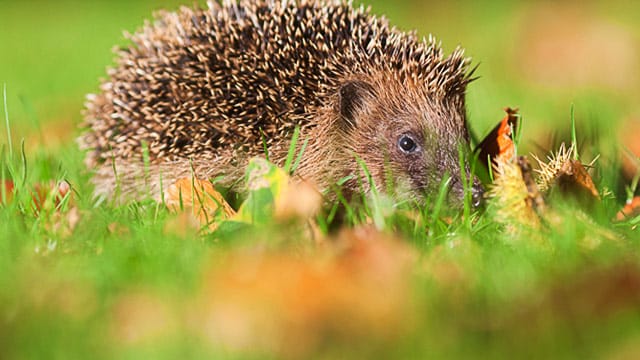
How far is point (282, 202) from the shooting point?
2.83 m

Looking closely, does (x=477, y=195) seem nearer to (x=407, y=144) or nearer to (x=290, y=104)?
(x=407, y=144)

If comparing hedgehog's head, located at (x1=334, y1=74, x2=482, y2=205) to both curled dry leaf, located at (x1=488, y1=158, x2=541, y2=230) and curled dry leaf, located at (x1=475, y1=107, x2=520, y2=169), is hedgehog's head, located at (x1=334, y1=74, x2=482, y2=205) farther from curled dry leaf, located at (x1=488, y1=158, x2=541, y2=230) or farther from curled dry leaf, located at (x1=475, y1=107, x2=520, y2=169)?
curled dry leaf, located at (x1=488, y1=158, x2=541, y2=230)

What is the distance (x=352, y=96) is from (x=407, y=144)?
1.01ft

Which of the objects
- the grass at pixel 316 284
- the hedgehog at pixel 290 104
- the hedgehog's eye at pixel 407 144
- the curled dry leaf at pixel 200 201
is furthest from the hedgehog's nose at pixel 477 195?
the curled dry leaf at pixel 200 201

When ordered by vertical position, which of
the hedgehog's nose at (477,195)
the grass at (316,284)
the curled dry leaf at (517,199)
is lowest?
the grass at (316,284)

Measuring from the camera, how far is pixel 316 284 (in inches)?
80.4

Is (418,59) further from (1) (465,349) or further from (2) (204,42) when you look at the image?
(1) (465,349)

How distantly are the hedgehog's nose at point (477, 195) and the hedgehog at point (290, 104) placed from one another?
22cm

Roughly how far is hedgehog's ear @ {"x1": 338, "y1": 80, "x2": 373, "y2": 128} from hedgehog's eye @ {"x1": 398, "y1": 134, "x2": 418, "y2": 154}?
9.0 inches

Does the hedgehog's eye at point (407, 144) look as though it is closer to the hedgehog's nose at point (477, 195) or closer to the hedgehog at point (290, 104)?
the hedgehog at point (290, 104)

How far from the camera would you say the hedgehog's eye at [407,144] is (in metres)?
3.82

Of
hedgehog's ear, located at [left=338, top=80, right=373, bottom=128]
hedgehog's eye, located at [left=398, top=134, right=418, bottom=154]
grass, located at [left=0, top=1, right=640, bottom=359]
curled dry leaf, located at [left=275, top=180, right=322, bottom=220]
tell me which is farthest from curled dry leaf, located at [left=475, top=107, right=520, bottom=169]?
curled dry leaf, located at [left=275, top=180, right=322, bottom=220]

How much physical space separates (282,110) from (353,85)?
32 centimetres

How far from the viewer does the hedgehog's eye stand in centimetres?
382
